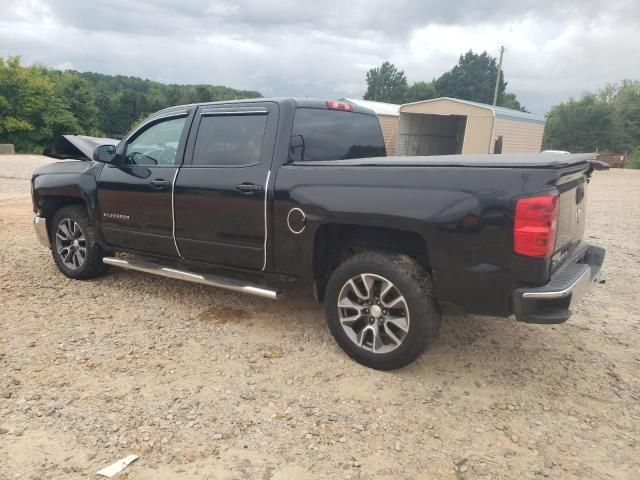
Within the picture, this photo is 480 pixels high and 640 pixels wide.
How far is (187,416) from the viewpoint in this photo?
280cm

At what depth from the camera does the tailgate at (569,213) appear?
9.57ft

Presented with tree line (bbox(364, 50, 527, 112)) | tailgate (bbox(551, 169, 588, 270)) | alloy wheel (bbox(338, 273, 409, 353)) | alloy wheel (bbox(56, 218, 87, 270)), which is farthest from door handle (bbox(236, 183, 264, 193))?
→ tree line (bbox(364, 50, 527, 112))

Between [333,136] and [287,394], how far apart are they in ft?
7.10

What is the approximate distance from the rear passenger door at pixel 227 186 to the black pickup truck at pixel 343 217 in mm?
12

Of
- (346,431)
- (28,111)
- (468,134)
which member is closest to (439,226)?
(346,431)

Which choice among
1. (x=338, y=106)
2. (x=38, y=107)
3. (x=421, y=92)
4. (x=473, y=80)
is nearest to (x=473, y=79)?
(x=473, y=80)

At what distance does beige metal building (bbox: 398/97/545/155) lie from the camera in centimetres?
1850

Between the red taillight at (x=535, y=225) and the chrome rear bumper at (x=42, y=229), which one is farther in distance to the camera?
the chrome rear bumper at (x=42, y=229)

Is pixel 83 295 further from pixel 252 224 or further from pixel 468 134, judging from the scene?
pixel 468 134

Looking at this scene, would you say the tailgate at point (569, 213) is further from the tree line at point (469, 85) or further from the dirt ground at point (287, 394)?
the tree line at point (469, 85)

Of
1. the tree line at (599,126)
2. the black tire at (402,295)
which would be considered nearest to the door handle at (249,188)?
the black tire at (402,295)

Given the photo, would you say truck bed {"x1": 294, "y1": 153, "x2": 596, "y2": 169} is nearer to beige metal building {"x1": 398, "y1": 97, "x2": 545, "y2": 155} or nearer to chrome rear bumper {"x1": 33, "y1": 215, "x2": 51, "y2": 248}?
chrome rear bumper {"x1": 33, "y1": 215, "x2": 51, "y2": 248}

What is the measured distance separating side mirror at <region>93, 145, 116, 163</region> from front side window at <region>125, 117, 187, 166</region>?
5.4 inches

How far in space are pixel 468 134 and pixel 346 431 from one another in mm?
18020
